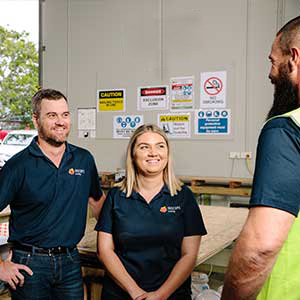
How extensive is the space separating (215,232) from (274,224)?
1.91m

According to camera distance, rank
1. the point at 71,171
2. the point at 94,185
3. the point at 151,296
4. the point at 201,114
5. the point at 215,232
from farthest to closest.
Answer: the point at 201,114
the point at 215,232
the point at 94,185
the point at 71,171
the point at 151,296

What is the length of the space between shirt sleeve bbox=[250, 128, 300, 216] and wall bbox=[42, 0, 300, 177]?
13.4 ft

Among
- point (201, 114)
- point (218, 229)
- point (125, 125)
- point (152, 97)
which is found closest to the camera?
point (218, 229)

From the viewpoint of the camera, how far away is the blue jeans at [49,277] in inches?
82.9

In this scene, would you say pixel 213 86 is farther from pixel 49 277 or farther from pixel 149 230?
pixel 49 277

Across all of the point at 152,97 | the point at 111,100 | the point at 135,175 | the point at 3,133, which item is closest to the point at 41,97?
the point at 135,175

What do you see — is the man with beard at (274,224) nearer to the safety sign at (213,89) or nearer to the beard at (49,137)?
the beard at (49,137)

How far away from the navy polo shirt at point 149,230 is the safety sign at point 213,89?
10.8 feet

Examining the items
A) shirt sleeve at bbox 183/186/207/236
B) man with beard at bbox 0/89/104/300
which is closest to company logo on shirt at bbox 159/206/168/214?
shirt sleeve at bbox 183/186/207/236

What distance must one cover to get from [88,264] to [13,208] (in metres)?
0.52

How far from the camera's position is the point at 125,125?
5.84 m

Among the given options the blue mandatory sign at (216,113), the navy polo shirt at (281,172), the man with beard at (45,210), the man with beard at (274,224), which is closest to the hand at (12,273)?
the man with beard at (45,210)

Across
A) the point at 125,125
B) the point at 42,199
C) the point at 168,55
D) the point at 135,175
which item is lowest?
the point at 42,199

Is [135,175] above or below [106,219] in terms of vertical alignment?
above
